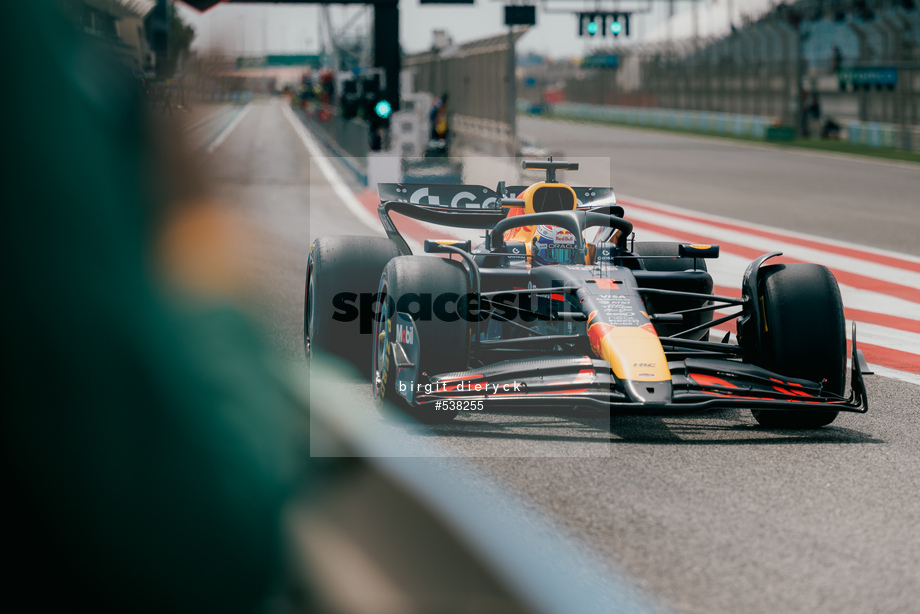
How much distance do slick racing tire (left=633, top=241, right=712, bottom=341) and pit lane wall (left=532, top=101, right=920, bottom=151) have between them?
27.2m

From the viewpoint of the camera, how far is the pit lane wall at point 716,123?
33812mm

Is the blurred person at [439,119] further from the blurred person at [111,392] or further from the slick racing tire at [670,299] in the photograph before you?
the slick racing tire at [670,299]

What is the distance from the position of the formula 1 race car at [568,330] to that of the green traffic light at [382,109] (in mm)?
14150

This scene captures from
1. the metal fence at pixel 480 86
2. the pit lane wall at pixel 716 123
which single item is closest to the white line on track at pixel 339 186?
the metal fence at pixel 480 86

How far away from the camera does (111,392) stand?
19.9ft

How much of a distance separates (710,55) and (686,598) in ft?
181

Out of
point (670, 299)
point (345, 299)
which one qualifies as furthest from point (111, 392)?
point (670, 299)

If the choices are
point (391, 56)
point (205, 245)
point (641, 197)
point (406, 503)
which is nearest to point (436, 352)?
point (406, 503)

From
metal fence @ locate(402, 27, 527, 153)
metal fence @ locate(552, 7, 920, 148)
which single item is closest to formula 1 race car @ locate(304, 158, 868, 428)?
metal fence @ locate(402, 27, 527, 153)

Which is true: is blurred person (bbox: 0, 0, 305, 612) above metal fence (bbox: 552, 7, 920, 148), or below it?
below

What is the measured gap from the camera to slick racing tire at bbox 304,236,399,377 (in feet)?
20.9

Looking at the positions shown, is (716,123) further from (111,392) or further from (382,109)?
(111,392)

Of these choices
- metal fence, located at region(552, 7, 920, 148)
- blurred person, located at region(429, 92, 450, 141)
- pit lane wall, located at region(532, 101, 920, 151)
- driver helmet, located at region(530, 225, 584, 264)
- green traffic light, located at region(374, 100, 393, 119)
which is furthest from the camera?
metal fence, located at region(552, 7, 920, 148)

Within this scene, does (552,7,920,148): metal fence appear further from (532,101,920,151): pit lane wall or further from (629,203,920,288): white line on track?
(629,203,920,288): white line on track
